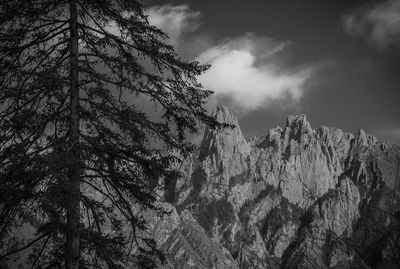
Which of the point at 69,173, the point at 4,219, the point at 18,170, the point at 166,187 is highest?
the point at 166,187

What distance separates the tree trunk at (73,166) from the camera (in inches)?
325

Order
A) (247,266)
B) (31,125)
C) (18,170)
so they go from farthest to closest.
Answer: (31,125), (18,170), (247,266)

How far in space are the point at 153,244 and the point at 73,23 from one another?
5782 mm

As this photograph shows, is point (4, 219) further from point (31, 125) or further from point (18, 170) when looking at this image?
point (31, 125)

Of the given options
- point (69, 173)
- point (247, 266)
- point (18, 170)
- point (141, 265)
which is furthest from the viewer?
point (141, 265)

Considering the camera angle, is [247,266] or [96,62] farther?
[96,62]

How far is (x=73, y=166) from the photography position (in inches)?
326

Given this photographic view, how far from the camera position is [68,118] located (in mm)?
9859

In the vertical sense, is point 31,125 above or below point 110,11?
below

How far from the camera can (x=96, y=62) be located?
10305mm

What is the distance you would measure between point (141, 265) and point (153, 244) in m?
0.60

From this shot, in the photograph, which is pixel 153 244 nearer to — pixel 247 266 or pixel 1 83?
pixel 1 83

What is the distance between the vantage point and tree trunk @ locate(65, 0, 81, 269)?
827cm

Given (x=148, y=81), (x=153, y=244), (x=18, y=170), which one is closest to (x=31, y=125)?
(x=18, y=170)
